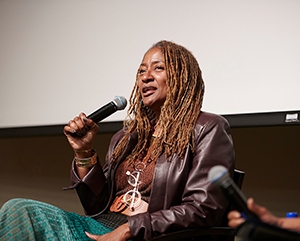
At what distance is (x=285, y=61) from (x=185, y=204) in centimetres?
100

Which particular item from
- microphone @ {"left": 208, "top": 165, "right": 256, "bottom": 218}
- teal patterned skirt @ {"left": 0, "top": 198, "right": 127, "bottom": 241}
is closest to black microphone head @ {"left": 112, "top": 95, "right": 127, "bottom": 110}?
teal patterned skirt @ {"left": 0, "top": 198, "right": 127, "bottom": 241}

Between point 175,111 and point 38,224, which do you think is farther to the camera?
point 175,111

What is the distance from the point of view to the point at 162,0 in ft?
7.44

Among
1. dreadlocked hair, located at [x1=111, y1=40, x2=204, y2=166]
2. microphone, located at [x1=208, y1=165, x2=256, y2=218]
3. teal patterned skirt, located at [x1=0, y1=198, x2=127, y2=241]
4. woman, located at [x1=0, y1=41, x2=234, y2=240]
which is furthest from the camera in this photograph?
dreadlocked hair, located at [x1=111, y1=40, x2=204, y2=166]

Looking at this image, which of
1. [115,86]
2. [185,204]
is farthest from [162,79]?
[115,86]

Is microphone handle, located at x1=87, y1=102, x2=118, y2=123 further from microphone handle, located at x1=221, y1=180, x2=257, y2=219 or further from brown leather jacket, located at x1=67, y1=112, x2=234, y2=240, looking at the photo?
microphone handle, located at x1=221, y1=180, x2=257, y2=219

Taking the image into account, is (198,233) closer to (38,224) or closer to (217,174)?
(38,224)

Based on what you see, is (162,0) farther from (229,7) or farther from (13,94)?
(13,94)

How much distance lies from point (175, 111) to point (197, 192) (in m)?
0.34

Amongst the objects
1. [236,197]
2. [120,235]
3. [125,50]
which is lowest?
[120,235]

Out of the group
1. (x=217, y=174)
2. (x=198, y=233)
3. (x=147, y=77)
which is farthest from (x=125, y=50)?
(x=217, y=174)

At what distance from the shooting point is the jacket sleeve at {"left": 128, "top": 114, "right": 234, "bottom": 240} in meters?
1.26

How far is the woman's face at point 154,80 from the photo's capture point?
61.1 inches

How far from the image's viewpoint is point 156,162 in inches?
57.4
